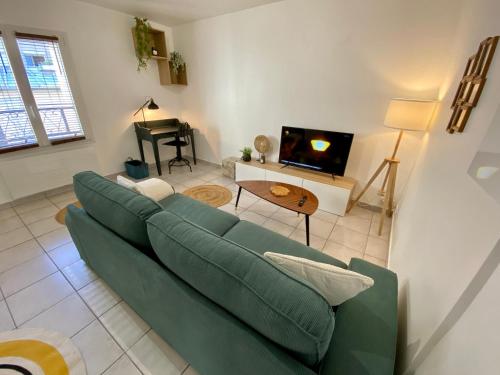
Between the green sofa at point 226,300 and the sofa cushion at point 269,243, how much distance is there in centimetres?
2

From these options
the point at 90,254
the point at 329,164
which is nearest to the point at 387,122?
the point at 329,164

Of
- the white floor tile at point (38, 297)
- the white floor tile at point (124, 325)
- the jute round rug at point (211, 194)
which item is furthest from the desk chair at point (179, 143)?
the white floor tile at point (124, 325)

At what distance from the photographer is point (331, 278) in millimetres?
785

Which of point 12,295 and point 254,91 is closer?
point 12,295

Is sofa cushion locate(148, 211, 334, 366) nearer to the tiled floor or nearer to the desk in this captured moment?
the tiled floor

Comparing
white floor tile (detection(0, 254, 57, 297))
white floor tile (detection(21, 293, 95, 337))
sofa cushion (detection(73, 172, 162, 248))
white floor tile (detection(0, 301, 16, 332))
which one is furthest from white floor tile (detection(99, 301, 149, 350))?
white floor tile (detection(0, 254, 57, 297))

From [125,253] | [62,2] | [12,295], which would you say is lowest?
[12,295]

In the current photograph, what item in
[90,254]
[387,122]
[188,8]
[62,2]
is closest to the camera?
[90,254]

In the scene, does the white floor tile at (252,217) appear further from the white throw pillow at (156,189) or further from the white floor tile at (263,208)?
the white throw pillow at (156,189)

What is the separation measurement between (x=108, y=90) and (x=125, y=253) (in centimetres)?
325

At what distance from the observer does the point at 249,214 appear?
2689 millimetres

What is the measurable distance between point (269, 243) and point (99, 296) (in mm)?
1341

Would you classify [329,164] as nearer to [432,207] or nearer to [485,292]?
[432,207]

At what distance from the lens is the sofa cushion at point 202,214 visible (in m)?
1.67
